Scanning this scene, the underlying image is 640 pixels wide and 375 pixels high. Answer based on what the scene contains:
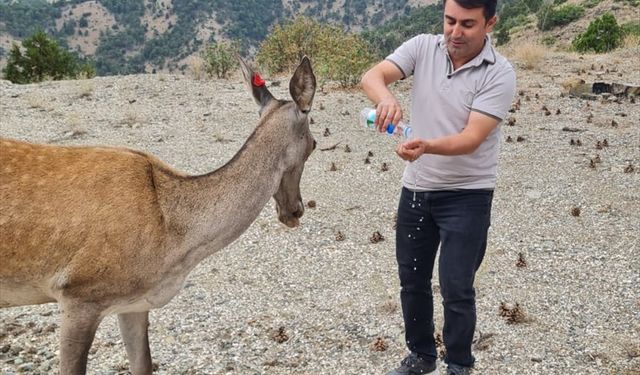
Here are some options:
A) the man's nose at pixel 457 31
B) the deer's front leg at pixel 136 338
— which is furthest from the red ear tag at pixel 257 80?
the deer's front leg at pixel 136 338

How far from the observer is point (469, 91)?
365 cm

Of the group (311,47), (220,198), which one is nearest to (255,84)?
(220,198)

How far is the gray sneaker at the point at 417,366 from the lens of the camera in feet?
15.4

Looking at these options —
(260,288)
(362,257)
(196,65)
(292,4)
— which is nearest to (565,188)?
(362,257)

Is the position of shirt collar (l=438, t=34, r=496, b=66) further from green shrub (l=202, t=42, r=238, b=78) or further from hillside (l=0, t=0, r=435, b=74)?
hillside (l=0, t=0, r=435, b=74)

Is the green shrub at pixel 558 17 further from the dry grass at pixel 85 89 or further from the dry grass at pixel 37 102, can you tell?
the dry grass at pixel 37 102

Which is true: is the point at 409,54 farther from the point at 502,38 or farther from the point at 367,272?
the point at 502,38

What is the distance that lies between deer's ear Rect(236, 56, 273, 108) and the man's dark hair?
4.60ft

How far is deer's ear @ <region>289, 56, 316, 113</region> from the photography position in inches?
155

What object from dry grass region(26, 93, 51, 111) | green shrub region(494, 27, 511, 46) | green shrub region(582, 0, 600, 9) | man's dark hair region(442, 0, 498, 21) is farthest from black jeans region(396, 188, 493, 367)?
green shrub region(582, 0, 600, 9)

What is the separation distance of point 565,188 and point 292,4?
11887cm

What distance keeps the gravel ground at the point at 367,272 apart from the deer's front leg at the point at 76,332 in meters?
1.49

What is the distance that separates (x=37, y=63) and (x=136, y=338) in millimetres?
21701

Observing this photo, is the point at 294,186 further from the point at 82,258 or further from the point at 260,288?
the point at 260,288
